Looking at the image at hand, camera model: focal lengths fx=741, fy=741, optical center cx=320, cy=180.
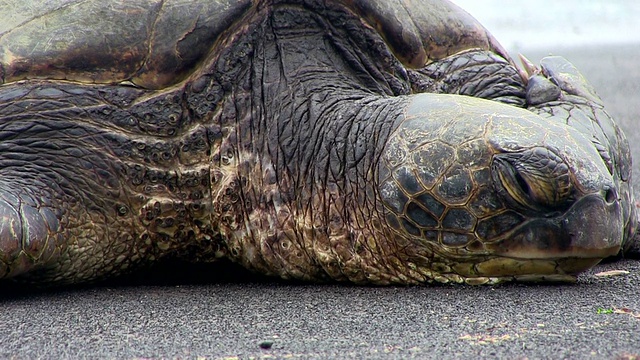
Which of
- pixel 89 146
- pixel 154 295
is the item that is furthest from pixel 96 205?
pixel 154 295

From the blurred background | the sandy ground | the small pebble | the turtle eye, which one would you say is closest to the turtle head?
the turtle eye

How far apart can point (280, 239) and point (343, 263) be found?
27cm

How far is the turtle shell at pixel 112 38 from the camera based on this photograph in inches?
117

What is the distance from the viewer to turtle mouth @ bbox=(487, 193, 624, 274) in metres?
2.57

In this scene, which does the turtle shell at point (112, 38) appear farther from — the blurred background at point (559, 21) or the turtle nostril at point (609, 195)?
the blurred background at point (559, 21)

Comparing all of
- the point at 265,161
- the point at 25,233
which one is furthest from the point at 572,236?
the point at 25,233

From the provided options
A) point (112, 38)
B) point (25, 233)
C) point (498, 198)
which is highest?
point (112, 38)

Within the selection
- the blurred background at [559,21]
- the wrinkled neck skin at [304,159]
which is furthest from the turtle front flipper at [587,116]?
the blurred background at [559,21]

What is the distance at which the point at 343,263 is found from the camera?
2.87 metres

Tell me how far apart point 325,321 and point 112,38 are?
1.48 meters

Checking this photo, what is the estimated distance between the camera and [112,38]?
301cm

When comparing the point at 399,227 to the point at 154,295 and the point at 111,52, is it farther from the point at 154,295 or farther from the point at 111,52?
the point at 111,52

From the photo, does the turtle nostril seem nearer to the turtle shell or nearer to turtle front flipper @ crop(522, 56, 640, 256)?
turtle front flipper @ crop(522, 56, 640, 256)

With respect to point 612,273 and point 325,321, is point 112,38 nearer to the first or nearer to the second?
point 325,321
